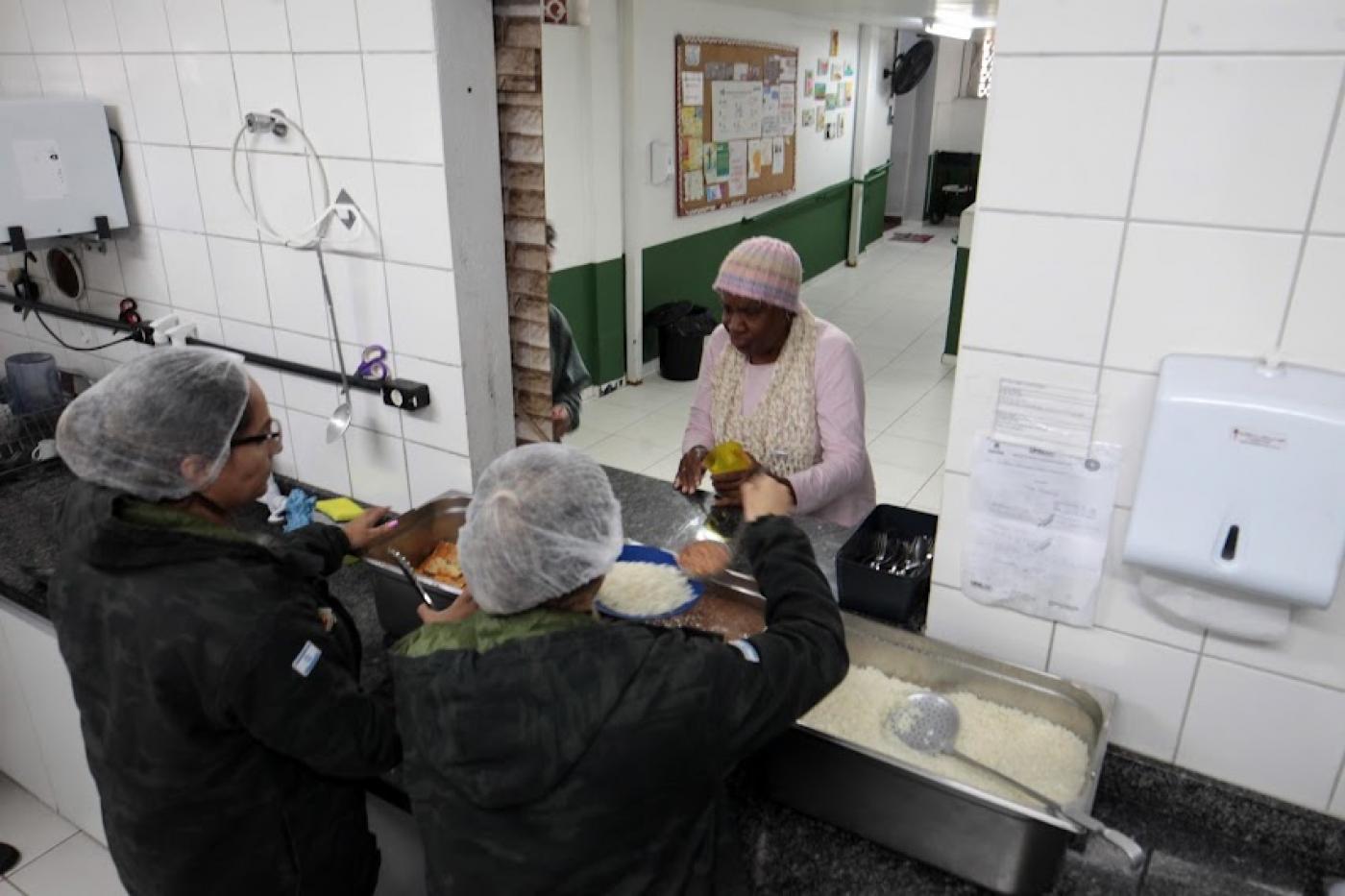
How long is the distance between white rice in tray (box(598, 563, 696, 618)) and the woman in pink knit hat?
1.11 ft

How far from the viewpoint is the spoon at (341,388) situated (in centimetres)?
209

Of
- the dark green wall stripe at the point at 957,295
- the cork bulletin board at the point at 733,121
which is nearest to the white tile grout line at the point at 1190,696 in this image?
the dark green wall stripe at the point at 957,295

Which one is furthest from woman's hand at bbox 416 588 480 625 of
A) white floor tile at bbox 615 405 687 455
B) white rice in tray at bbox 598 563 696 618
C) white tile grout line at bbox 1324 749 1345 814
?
white floor tile at bbox 615 405 687 455

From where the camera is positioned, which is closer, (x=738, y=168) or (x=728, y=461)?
(x=728, y=461)

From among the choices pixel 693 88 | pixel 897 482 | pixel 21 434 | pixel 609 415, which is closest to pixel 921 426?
pixel 897 482

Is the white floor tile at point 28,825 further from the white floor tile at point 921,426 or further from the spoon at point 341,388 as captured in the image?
the white floor tile at point 921,426

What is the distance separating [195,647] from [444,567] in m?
0.76

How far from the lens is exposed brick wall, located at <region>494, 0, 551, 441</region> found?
1.85 metres

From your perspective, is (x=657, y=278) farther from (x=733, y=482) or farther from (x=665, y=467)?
(x=733, y=482)

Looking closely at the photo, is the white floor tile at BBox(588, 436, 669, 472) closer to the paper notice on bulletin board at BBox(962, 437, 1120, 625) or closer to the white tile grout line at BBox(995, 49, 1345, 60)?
the paper notice on bulletin board at BBox(962, 437, 1120, 625)

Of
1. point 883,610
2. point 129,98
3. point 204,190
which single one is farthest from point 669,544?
point 129,98

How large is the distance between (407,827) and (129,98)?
1956mm

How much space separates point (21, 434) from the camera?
8.80 ft

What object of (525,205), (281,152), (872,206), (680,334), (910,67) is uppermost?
(910,67)
